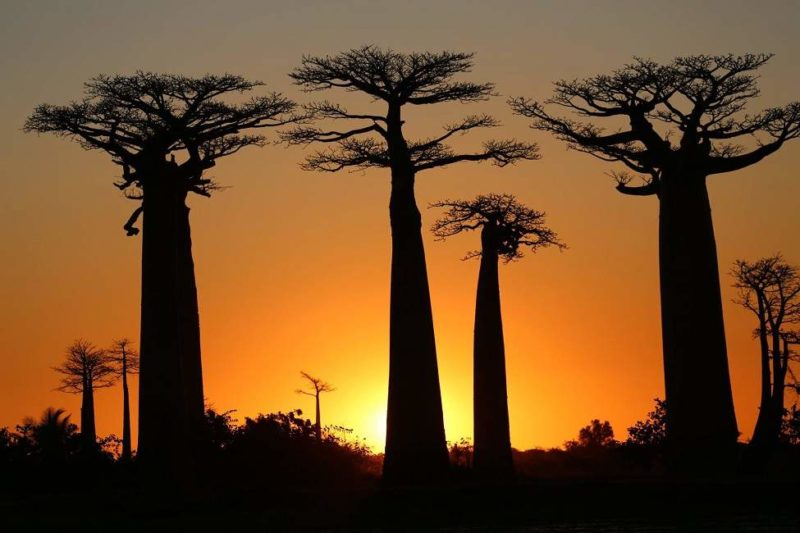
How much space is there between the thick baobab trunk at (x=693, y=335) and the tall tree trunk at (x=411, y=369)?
14.4 feet

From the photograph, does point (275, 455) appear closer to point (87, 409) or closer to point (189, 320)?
point (189, 320)

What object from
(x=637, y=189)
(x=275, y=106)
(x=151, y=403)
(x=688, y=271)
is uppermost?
(x=275, y=106)

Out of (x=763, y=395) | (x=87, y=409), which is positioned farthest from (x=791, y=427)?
(x=87, y=409)

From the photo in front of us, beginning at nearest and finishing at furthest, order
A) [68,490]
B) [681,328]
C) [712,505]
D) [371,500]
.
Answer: [712,505] < [371,500] < [681,328] < [68,490]

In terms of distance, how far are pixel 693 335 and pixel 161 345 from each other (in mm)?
9609

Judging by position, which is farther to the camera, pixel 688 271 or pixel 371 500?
pixel 688 271

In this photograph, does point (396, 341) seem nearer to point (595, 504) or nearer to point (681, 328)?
point (681, 328)

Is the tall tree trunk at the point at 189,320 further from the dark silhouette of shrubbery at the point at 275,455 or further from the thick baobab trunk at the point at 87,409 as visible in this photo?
the thick baobab trunk at the point at 87,409

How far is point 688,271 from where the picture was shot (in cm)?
2862

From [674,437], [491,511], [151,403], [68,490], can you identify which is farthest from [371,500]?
[68,490]

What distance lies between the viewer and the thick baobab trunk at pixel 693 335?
91.2 ft

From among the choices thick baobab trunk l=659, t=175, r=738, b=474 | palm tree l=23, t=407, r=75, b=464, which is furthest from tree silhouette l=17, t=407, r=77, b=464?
thick baobab trunk l=659, t=175, r=738, b=474

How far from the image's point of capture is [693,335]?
28219mm

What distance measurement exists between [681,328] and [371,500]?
7305 millimetres
